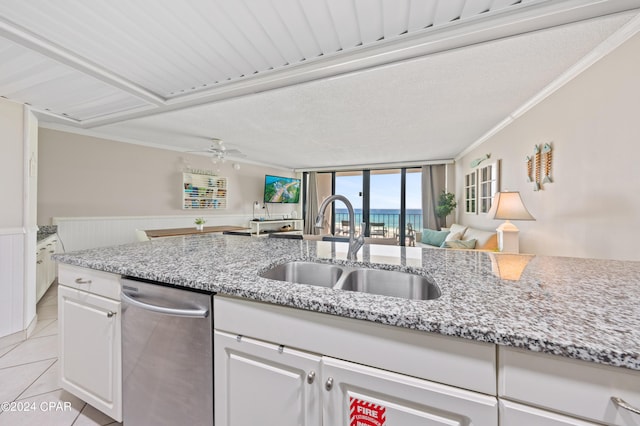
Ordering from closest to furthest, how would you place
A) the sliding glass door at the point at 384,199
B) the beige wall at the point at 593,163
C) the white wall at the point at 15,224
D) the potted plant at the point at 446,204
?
the beige wall at the point at 593,163 → the white wall at the point at 15,224 → the potted plant at the point at 446,204 → the sliding glass door at the point at 384,199

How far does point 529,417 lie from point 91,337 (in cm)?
176

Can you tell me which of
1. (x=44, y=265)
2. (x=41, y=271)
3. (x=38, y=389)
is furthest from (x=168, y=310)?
(x=44, y=265)

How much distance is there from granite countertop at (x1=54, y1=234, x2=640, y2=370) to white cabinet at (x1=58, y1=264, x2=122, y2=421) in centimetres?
12

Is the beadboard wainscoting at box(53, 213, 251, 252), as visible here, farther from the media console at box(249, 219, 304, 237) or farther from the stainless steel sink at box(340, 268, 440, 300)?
the stainless steel sink at box(340, 268, 440, 300)

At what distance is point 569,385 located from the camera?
54cm

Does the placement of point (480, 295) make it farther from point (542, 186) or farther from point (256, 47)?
point (542, 186)

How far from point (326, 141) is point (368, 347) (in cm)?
382

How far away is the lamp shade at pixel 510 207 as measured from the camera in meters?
2.27

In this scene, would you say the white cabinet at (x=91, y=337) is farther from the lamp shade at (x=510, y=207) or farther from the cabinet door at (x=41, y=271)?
the lamp shade at (x=510, y=207)

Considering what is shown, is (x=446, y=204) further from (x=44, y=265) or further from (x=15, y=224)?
(x=44, y=265)

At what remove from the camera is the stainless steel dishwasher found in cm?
96

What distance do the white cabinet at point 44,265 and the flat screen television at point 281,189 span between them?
3.88 metres

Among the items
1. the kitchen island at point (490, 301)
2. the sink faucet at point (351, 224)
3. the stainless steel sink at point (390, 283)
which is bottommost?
the stainless steel sink at point (390, 283)

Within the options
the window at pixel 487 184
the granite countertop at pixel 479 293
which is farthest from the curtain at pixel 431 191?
the granite countertop at pixel 479 293
